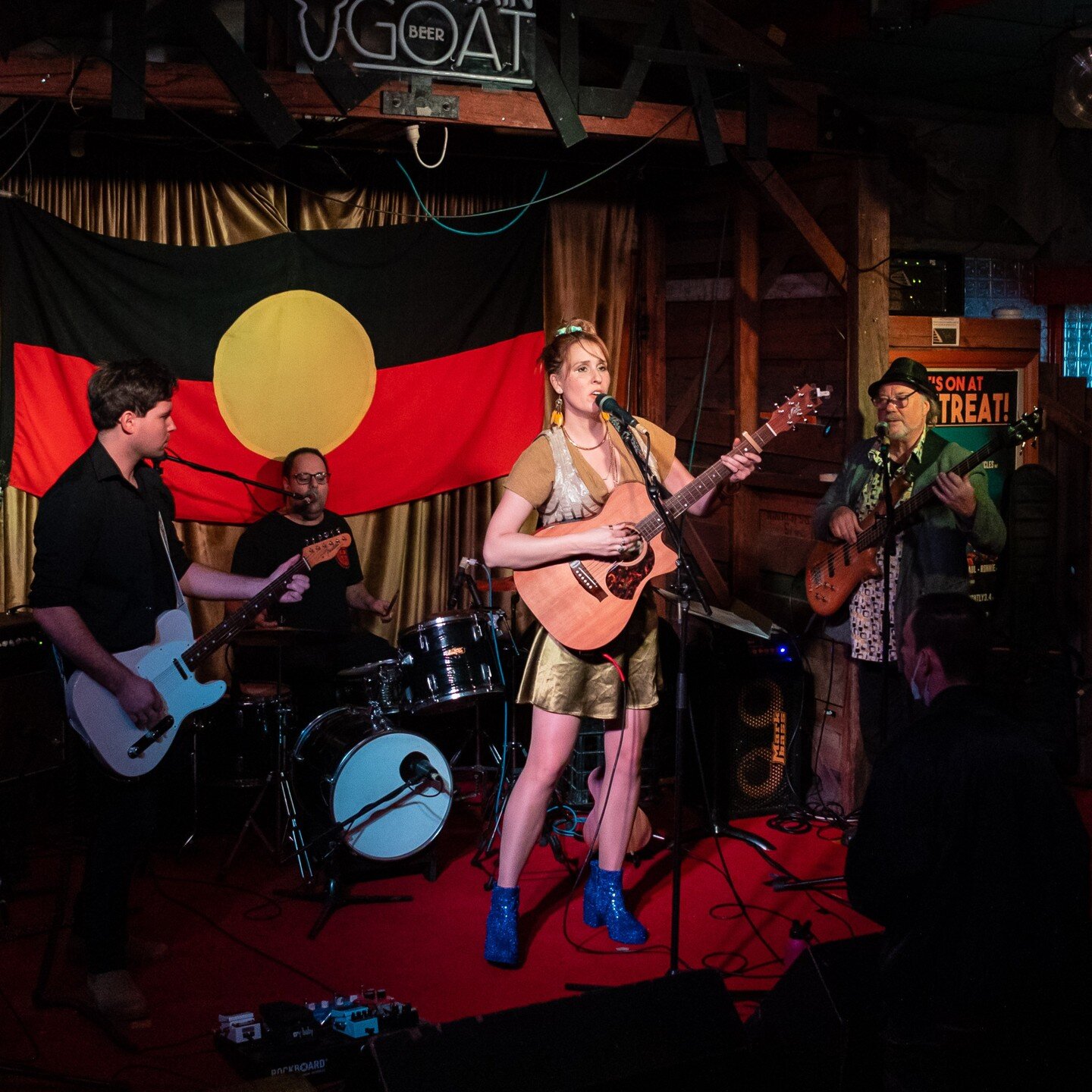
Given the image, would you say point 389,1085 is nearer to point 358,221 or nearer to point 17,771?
point 17,771

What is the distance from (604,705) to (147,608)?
5.33 ft

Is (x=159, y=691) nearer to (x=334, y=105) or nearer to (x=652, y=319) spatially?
(x=334, y=105)

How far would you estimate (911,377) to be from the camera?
540 cm

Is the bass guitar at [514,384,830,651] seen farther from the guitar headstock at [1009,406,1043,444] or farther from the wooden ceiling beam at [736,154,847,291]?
the wooden ceiling beam at [736,154,847,291]

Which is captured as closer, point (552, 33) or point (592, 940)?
point (592, 940)

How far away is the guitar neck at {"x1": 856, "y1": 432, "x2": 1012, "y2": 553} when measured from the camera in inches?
194

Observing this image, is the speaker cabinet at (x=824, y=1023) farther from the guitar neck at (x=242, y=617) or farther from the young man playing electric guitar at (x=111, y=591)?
the guitar neck at (x=242, y=617)

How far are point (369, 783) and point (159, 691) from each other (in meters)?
1.27

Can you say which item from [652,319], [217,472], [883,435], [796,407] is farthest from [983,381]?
A: [217,472]

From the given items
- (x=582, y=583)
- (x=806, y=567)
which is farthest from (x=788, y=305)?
(x=582, y=583)

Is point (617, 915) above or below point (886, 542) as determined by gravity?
below

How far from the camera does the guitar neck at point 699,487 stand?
4.09 meters

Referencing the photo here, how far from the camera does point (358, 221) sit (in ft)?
22.4

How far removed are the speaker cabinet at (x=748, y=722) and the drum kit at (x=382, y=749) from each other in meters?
1.29
